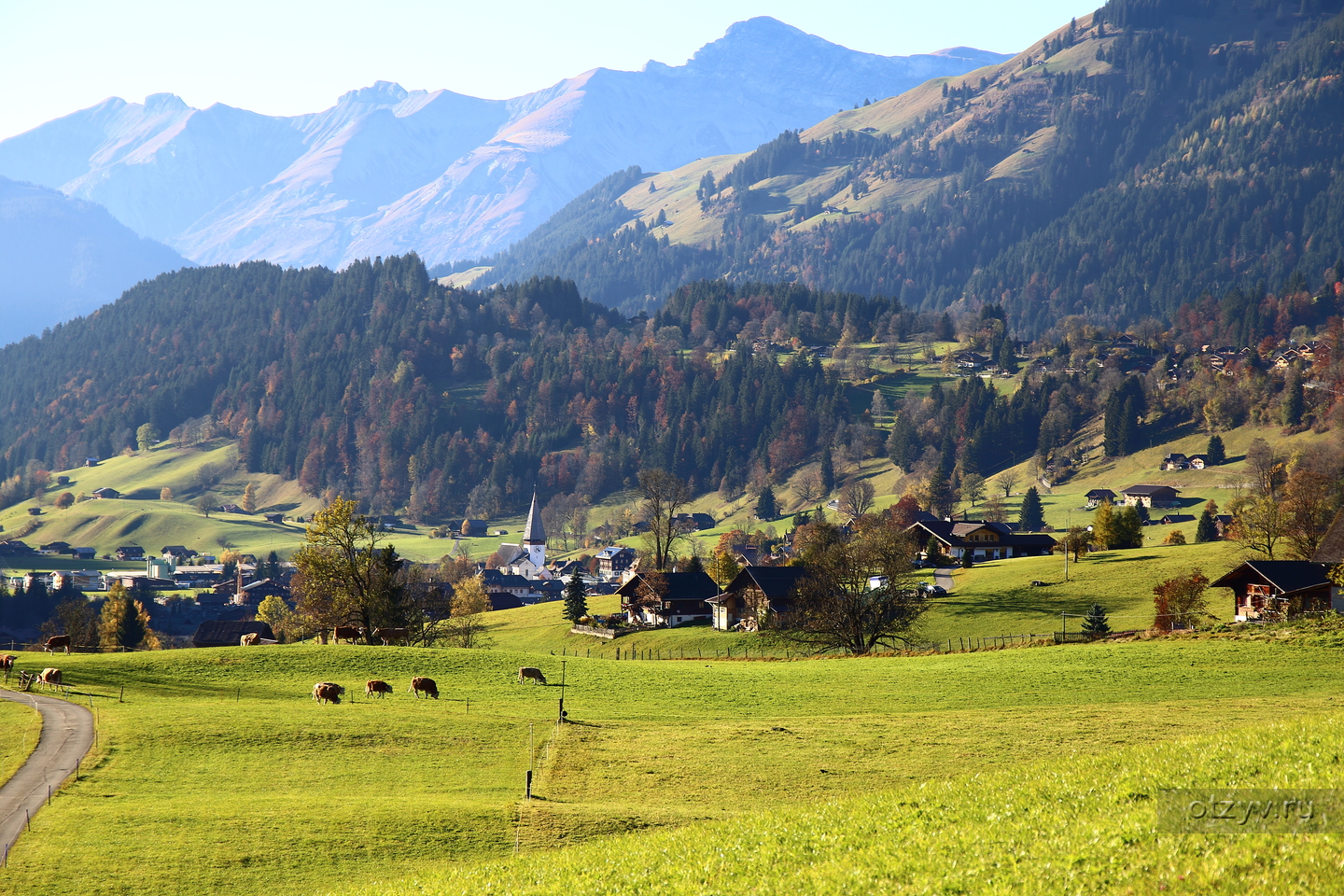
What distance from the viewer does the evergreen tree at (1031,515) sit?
544 feet

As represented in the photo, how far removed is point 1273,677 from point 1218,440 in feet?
538

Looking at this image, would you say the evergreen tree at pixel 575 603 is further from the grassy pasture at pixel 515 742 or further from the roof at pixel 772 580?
the grassy pasture at pixel 515 742

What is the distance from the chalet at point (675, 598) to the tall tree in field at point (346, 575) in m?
27.9

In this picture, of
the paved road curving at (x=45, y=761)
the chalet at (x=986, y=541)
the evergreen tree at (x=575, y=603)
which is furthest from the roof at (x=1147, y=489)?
the paved road curving at (x=45, y=761)

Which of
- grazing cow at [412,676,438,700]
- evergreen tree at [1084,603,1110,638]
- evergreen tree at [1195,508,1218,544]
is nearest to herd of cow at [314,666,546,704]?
grazing cow at [412,676,438,700]

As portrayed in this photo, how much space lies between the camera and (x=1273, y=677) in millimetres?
48969

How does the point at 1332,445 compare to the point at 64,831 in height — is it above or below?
above

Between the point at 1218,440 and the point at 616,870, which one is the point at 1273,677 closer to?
the point at 616,870

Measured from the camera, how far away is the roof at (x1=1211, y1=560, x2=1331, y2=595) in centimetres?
6669

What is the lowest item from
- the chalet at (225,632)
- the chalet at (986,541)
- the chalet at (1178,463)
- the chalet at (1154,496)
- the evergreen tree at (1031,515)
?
the chalet at (225,632)

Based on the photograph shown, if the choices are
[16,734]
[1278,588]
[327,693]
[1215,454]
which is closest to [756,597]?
[1278,588]

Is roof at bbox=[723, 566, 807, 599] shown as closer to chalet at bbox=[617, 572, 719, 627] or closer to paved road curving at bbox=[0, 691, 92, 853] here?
chalet at bbox=[617, 572, 719, 627]

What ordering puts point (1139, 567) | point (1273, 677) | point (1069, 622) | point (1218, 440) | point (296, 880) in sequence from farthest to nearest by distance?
point (1218, 440) < point (1139, 567) < point (1069, 622) < point (1273, 677) < point (296, 880)

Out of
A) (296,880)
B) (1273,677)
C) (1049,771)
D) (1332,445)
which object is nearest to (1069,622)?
(1273,677)
